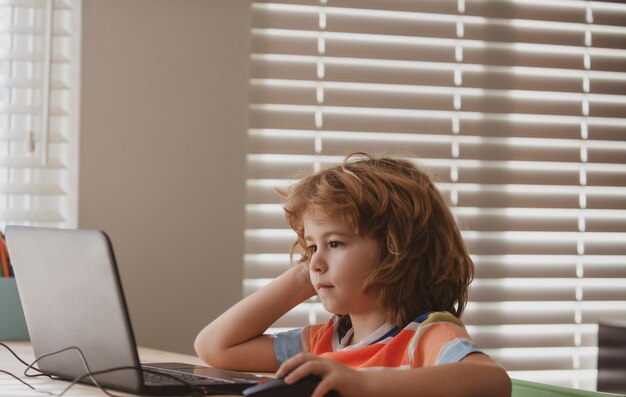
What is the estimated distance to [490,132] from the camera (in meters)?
2.40

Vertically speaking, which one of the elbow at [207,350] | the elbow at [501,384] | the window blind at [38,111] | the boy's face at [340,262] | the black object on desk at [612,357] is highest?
the window blind at [38,111]

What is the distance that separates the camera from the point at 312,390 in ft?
3.23

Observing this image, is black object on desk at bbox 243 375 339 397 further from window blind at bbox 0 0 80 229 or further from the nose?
window blind at bbox 0 0 80 229

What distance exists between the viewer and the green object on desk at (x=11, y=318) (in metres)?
1.91

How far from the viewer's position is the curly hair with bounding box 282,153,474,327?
1284mm

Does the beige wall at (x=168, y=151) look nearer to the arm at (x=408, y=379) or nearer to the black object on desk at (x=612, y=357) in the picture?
the black object on desk at (x=612, y=357)

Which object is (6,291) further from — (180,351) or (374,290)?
(374,290)

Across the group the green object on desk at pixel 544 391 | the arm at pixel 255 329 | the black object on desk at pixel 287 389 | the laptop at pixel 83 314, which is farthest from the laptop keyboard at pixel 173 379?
the green object on desk at pixel 544 391

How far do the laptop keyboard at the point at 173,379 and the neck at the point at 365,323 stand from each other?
0.26 meters

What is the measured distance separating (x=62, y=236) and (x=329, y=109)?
4.04ft

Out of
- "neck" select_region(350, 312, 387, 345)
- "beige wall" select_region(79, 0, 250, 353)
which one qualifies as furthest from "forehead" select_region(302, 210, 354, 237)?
"beige wall" select_region(79, 0, 250, 353)

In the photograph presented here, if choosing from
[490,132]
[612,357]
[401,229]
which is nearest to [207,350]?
[401,229]

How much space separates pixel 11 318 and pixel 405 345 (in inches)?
39.9

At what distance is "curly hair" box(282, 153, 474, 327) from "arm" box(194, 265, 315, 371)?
183 millimetres
